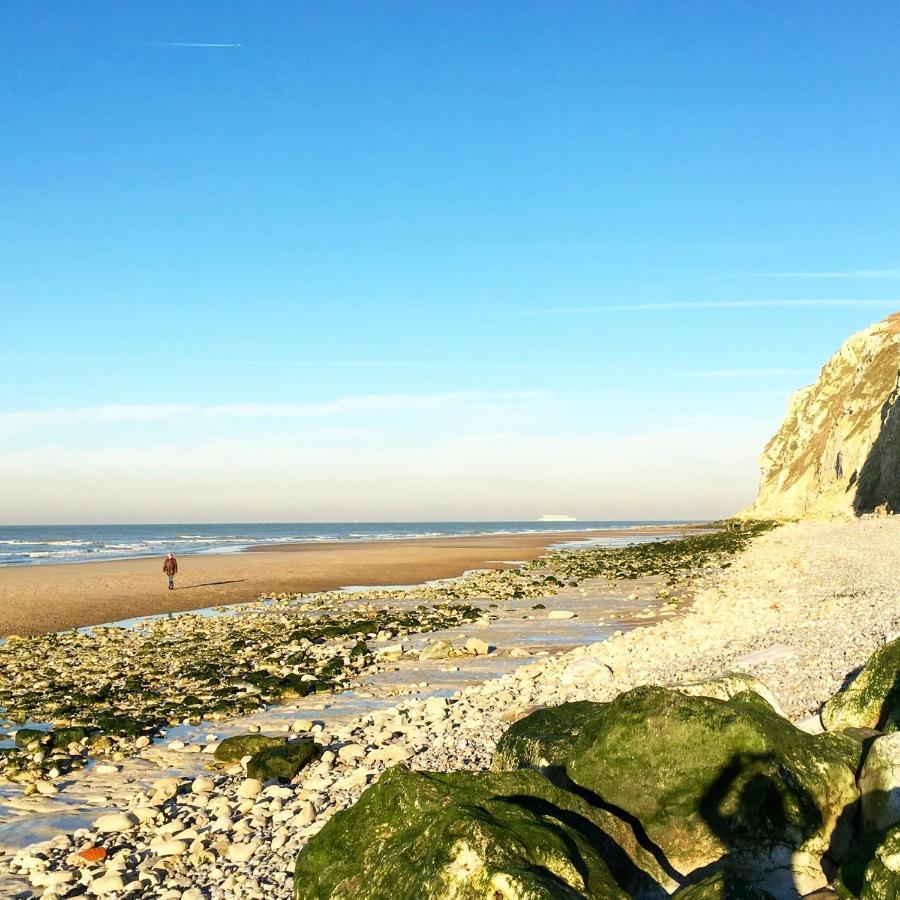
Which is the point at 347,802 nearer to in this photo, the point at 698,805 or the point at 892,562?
the point at 698,805

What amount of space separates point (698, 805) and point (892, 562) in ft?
91.5

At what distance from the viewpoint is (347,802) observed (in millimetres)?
9180

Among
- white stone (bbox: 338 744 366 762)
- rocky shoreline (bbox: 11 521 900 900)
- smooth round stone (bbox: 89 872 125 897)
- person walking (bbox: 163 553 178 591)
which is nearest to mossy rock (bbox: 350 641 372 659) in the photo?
rocky shoreline (bbox: 11 521 900 900)

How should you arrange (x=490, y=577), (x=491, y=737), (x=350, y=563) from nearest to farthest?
(x=491, y=737) < (x=490, y=577) < (x=350, y=563)

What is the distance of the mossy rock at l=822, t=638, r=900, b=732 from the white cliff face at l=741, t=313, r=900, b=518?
191 feet

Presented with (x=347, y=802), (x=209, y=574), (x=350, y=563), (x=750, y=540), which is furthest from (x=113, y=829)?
(x=750, y=540)

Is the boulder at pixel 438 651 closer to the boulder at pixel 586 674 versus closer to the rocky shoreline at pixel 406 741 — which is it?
the rocky shoreline at pixel 406 741

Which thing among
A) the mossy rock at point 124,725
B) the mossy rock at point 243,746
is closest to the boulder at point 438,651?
the mossy rock at point 124,725

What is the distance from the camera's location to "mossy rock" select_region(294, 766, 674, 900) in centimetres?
477

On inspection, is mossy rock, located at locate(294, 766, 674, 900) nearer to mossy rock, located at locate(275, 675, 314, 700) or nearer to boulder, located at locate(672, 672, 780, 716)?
boulder, located at locate(672, 672, 780, 716)

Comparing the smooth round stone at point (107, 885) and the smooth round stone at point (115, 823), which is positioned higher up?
the smooth round stone at point (107, 885)

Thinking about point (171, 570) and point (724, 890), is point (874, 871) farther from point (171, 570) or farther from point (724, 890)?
point (171, 570)

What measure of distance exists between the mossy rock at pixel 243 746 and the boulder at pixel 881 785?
294 inches

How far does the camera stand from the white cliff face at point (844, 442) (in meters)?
65.0
